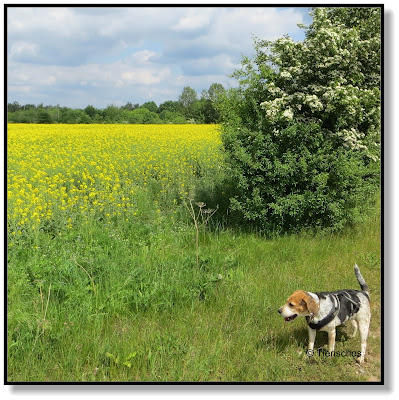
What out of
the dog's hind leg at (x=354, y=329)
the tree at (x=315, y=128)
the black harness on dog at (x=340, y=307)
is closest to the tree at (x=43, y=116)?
the tree at (x=315, y=128)

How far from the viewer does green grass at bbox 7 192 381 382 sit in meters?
3.45

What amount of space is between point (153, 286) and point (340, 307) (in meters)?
2.04

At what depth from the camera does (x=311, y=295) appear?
3.25 m

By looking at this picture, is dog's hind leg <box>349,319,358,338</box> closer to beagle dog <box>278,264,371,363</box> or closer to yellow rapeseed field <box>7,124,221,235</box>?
beagle dog <box>278,264,371,363</box>

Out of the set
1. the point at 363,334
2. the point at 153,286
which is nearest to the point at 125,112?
the point at 153,286

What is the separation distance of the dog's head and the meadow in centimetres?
54

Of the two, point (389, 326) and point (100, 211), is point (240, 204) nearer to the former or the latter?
point (100, 211)

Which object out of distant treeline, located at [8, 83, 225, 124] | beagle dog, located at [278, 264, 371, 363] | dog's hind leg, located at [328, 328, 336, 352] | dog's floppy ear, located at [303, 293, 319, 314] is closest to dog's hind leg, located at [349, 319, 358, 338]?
beagle dog, located at [278, 264, 371, 363]

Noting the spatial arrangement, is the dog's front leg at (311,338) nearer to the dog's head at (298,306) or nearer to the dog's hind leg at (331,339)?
the dog's hind leg at (331,339)

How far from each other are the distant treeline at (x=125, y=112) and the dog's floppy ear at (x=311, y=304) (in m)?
3.11

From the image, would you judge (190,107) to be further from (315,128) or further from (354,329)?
(354,329)

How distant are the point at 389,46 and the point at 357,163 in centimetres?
226

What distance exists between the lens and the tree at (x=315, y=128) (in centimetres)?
588

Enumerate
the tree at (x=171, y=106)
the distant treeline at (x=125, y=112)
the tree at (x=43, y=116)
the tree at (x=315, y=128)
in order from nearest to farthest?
the distant treeline at (x=125, y=112) → the tree at (x=43, y=116) → the tree at (x=315, y=128) → the tree at (x=171, y=106)
